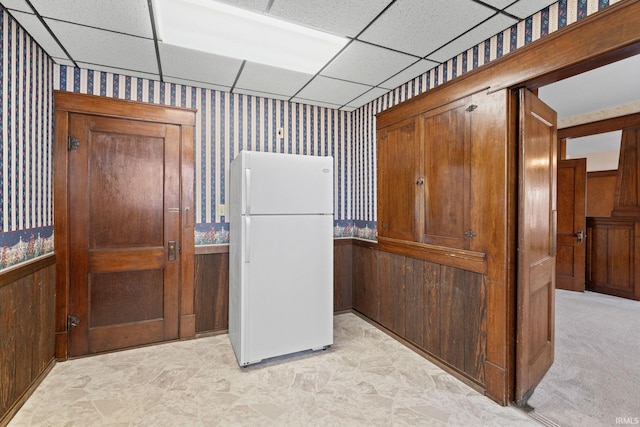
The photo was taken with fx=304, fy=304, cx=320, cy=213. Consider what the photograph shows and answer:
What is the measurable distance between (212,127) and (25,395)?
2.61 m

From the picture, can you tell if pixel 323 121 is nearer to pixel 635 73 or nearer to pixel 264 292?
pixel 264 292

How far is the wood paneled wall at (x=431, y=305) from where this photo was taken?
2.27 m

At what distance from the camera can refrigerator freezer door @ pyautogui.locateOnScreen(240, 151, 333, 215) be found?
2514mm

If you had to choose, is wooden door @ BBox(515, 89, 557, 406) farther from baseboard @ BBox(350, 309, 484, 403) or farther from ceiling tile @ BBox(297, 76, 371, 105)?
ceiling tile @ BBox(297, 76, 371, 105)

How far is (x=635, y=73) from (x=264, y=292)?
4.11 metres

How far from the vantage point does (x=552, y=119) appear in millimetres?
2480

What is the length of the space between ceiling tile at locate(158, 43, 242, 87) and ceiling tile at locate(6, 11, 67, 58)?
0.72 m

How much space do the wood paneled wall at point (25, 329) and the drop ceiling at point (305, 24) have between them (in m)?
1.65

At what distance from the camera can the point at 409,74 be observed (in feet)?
9.11

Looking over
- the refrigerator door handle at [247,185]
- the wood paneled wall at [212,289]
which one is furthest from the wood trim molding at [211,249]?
the refrigerator door handle at [247,185]

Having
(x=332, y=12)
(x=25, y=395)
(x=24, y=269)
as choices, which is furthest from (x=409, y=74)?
(x=25, y=395)

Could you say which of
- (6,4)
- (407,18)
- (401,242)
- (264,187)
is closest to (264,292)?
(264,187)

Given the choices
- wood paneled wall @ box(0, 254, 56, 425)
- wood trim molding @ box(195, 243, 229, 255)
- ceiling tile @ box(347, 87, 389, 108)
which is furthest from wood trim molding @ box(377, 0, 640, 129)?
wood paneled wall @ box(0, 254, 56, 425)

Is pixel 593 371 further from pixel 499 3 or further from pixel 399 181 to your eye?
pixel 499 3
